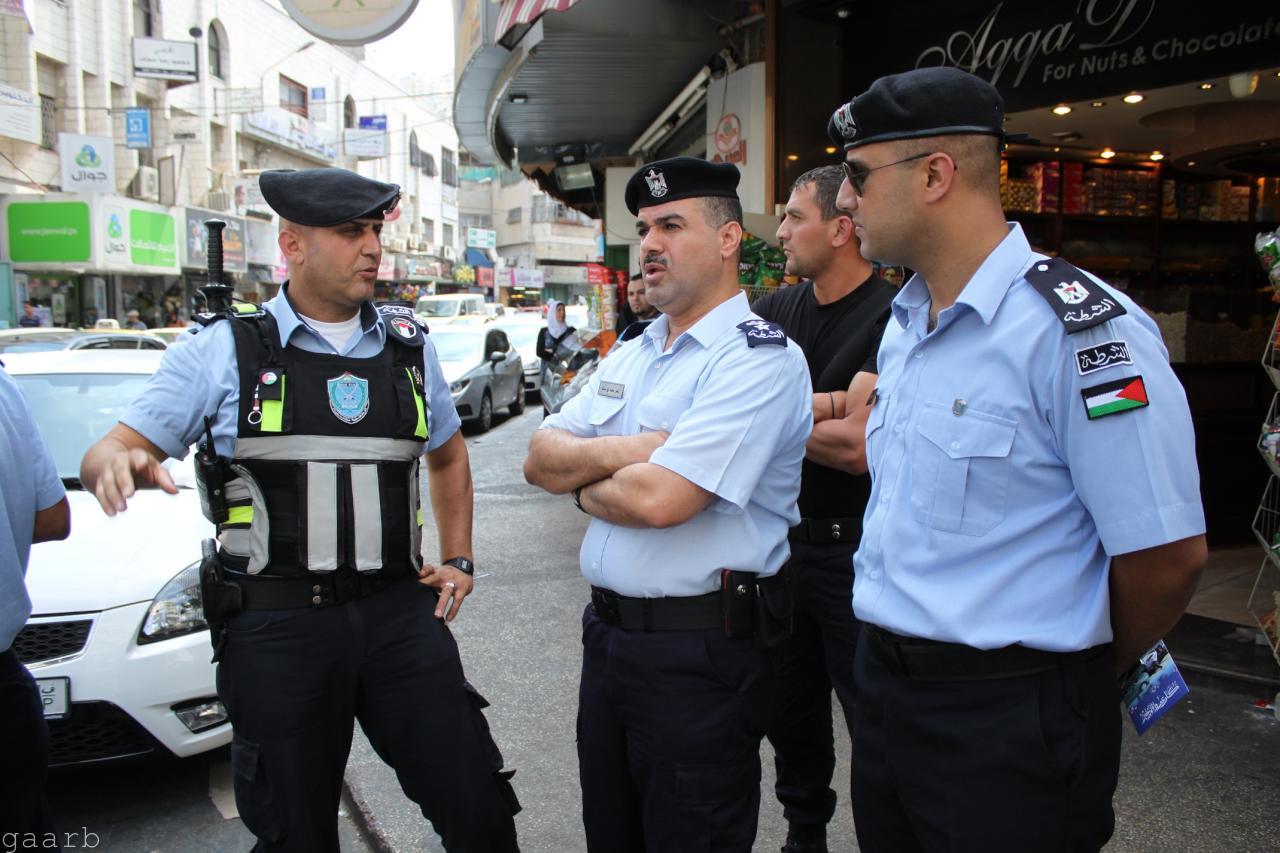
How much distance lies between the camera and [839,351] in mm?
2930

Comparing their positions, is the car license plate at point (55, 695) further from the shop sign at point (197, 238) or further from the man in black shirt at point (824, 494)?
the shop sign at point (197, 238)

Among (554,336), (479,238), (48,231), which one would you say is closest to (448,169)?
(479,238)

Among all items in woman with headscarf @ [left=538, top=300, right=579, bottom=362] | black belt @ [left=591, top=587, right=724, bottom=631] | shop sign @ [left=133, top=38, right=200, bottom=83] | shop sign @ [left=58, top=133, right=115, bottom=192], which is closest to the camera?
black belt @ [left=591, top=587, right=724, bottom=631]

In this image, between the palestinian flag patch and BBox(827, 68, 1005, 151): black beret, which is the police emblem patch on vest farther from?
the palestinian flag patch

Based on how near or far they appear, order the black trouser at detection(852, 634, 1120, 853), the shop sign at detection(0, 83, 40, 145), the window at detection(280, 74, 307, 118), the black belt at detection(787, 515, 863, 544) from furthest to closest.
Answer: the window at detection(280, 74, 307, 118) < the shop sign at detection(0, 83, 40, 145) < the black belt at detection(787, 515, 863, 544) < the black trouser at detection(852, 634, 1120, 853)

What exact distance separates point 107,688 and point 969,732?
2838 mm

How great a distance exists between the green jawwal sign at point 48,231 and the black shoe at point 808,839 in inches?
888

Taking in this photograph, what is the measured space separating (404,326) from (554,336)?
8047 mm

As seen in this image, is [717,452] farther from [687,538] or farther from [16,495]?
[16,495]

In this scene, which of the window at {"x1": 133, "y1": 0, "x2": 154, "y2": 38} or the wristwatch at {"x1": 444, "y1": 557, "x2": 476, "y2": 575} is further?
the window at {"x1": 133, "y1": 0, "x2": 154, "y2": 38}

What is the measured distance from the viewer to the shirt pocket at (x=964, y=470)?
1648 mm

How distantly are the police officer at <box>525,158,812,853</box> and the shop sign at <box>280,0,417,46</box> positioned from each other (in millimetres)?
4083

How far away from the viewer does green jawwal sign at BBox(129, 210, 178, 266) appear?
22969 millimetres

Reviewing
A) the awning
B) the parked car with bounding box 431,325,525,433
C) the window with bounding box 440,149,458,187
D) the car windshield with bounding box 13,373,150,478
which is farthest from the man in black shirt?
the awning
